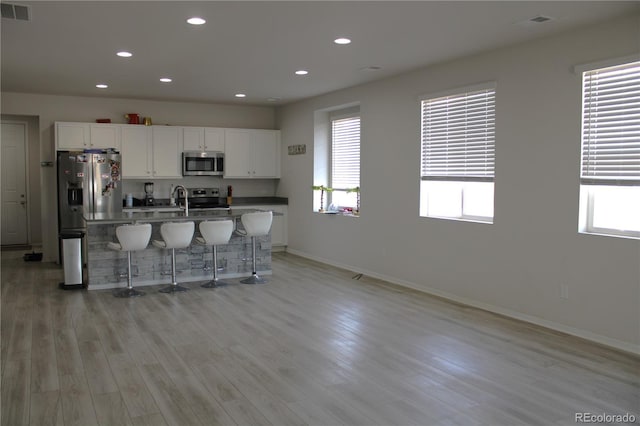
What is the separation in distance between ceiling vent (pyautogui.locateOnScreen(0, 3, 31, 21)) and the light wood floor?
8.76ft

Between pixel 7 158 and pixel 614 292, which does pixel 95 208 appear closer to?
pixel 7 158

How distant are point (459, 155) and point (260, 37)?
102 inches

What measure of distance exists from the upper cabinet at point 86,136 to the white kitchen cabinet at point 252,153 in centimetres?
190

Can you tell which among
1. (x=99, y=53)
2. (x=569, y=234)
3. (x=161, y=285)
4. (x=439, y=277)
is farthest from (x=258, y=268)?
(x=569, y=234)

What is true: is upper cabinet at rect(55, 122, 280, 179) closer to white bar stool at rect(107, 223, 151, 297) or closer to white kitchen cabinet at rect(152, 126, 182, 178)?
white kitchen cabinet at rect(152, 126, 182, 178)

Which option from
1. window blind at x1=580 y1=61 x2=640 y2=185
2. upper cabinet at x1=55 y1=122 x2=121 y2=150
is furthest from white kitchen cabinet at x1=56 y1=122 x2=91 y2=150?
window blind at x1=580 y1=61 x2=640 y2=185

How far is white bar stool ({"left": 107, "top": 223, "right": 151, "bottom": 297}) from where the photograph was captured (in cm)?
605

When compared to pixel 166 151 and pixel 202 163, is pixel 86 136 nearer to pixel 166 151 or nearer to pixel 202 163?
pixel 166 151

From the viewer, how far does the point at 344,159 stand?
→ 8.48 metres

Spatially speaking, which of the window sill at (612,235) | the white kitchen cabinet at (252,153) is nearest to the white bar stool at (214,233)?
the white kitchen cabinet at (252,153)

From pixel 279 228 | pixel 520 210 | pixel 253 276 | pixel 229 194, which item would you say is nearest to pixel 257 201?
pixel 229 194

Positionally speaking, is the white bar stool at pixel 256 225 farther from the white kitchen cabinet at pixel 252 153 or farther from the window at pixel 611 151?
the window at pixel 611 151

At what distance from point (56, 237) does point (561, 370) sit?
7.70 m

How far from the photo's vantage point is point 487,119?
5629 millimetres
